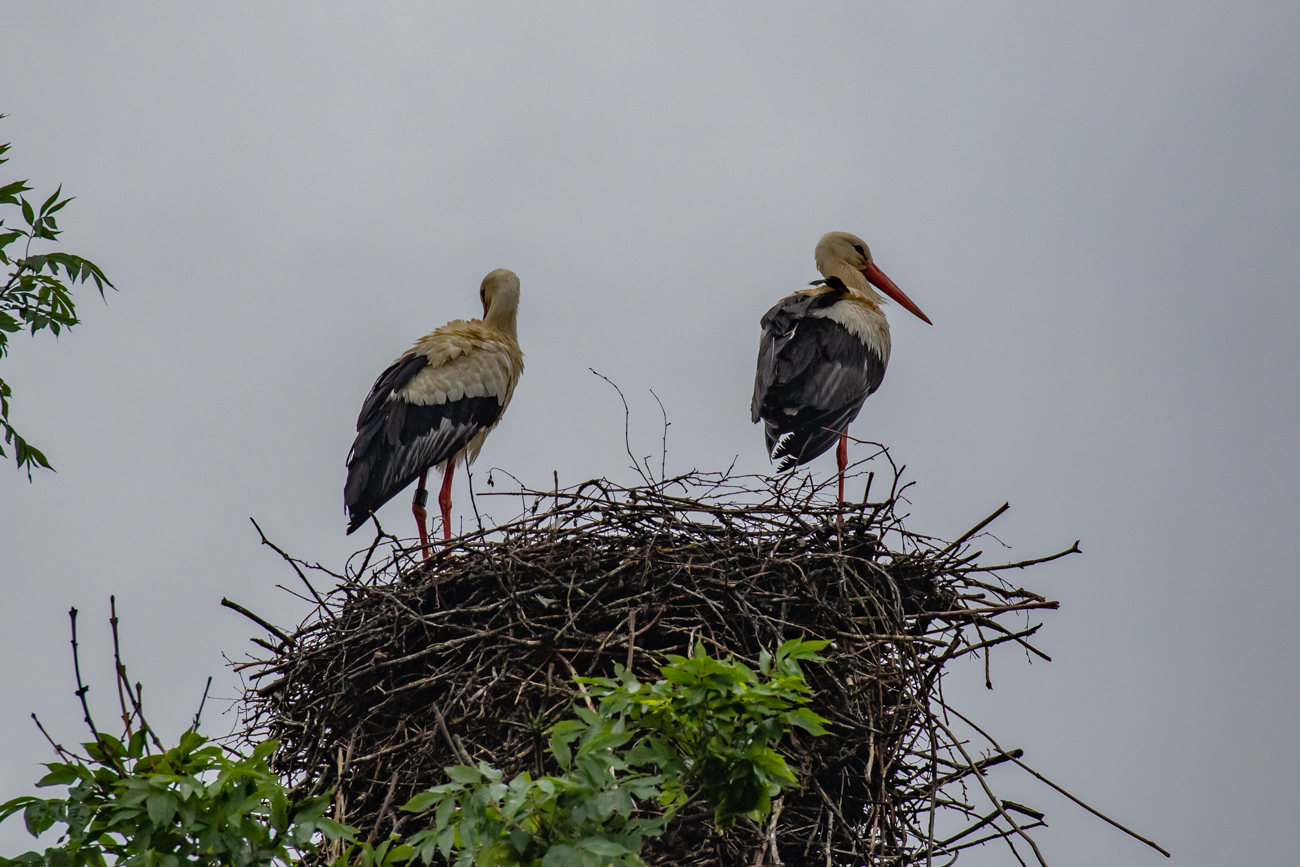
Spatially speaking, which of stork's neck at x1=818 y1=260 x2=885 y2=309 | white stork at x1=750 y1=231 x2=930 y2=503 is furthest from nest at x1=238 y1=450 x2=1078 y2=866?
stork's neck at x1=818 y1=260 x2=885 y2=309

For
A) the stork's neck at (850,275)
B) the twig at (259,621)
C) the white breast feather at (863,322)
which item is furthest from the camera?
the stork's neck at (850,275)

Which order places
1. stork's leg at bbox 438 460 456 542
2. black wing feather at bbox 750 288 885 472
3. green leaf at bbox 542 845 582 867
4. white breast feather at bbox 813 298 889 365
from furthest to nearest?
1. stork's leg at bbox 438 460 456 542
2. white breast feather at bbox 813 298 889 365
3. black wing feather at bbox 750 288 885 472
4. green leaf at bbox 542 845 582 867

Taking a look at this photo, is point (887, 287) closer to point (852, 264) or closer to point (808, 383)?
point (852, 264)

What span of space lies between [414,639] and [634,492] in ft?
2.98

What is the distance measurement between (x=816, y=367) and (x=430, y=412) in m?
1.95

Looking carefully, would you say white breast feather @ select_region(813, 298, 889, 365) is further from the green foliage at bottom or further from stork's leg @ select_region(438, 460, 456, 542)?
the green foliage at bottom

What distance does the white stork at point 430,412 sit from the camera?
21.1 feet

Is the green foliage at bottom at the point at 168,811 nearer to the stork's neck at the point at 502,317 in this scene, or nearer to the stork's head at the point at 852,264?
the stork's neck at the point at 502,317

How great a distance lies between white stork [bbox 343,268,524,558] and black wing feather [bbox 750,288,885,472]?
1428 mm

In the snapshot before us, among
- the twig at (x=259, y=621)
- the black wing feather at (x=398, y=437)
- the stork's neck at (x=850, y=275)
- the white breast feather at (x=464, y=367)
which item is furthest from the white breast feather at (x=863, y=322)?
the twig at (x=259, y=621)

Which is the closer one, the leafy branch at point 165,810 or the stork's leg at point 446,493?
the leafy branch at point 165,810

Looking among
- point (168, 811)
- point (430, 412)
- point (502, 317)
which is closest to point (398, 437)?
point (430, 412)

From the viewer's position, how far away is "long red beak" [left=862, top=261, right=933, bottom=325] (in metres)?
7.80

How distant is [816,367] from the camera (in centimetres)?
638
